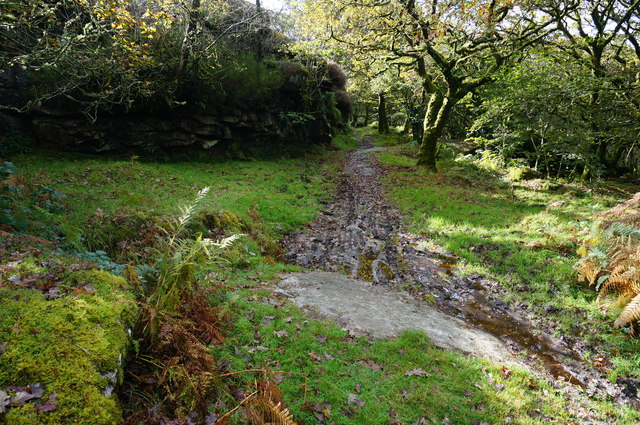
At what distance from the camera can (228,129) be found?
17.4 metres

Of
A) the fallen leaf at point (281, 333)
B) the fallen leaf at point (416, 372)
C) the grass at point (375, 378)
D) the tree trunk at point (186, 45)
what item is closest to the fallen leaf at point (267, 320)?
the grass at point (375, 378)

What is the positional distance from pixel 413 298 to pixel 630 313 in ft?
12.4

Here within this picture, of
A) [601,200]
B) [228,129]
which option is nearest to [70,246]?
[228,129]

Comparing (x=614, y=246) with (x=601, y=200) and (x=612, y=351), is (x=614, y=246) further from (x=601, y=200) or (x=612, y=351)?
(x=601, y=200)

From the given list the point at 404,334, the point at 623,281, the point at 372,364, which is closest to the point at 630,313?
the point at 623,281

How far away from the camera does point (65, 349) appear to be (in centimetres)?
251

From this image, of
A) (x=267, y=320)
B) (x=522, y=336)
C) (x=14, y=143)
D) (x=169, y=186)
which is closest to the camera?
(x=267, y=320)

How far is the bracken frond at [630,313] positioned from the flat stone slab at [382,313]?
2224mm

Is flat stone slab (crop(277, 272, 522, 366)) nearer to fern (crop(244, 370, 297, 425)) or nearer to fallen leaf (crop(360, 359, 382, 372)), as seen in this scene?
fallen leaf (crop(360, 359, 382, 372))

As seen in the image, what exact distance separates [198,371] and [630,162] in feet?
77.9

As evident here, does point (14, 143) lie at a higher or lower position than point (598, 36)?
lower

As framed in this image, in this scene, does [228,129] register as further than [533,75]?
Yes

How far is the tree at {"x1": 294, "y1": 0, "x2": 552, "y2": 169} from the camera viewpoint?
13.3 m

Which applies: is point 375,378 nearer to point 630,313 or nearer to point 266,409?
point 266,409
